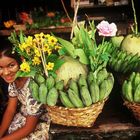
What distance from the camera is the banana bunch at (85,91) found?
1867 mm

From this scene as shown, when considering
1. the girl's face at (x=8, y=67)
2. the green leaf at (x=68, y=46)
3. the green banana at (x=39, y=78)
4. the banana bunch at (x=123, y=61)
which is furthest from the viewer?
the girl's face at (x=8, y=67)

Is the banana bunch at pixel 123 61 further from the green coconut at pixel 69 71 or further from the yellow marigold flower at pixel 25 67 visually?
the yellow marigold flower at pixel 25 67

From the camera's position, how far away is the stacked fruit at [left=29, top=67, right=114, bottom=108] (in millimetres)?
1874

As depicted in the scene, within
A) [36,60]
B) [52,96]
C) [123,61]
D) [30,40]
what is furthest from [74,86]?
[123,61]

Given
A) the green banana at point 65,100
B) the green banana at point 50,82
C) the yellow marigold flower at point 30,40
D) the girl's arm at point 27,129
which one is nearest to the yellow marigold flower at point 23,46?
the yellow marigold flower at point 30,40

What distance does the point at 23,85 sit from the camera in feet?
9.53

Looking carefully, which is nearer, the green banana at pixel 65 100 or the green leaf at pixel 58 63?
the green banana at pixel 65 100

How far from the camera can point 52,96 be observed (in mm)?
1877

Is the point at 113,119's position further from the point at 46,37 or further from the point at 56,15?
the point at 56,15

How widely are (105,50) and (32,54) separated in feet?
1.51

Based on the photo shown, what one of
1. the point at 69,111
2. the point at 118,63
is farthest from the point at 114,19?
the point at 69,111

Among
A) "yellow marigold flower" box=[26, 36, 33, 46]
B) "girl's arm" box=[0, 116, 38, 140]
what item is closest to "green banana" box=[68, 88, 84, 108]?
"yellow marigold flower" box=[26, 36, 33, 46]

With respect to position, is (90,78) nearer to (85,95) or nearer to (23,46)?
(85,95)

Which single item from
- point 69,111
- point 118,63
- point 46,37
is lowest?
point 69,111
